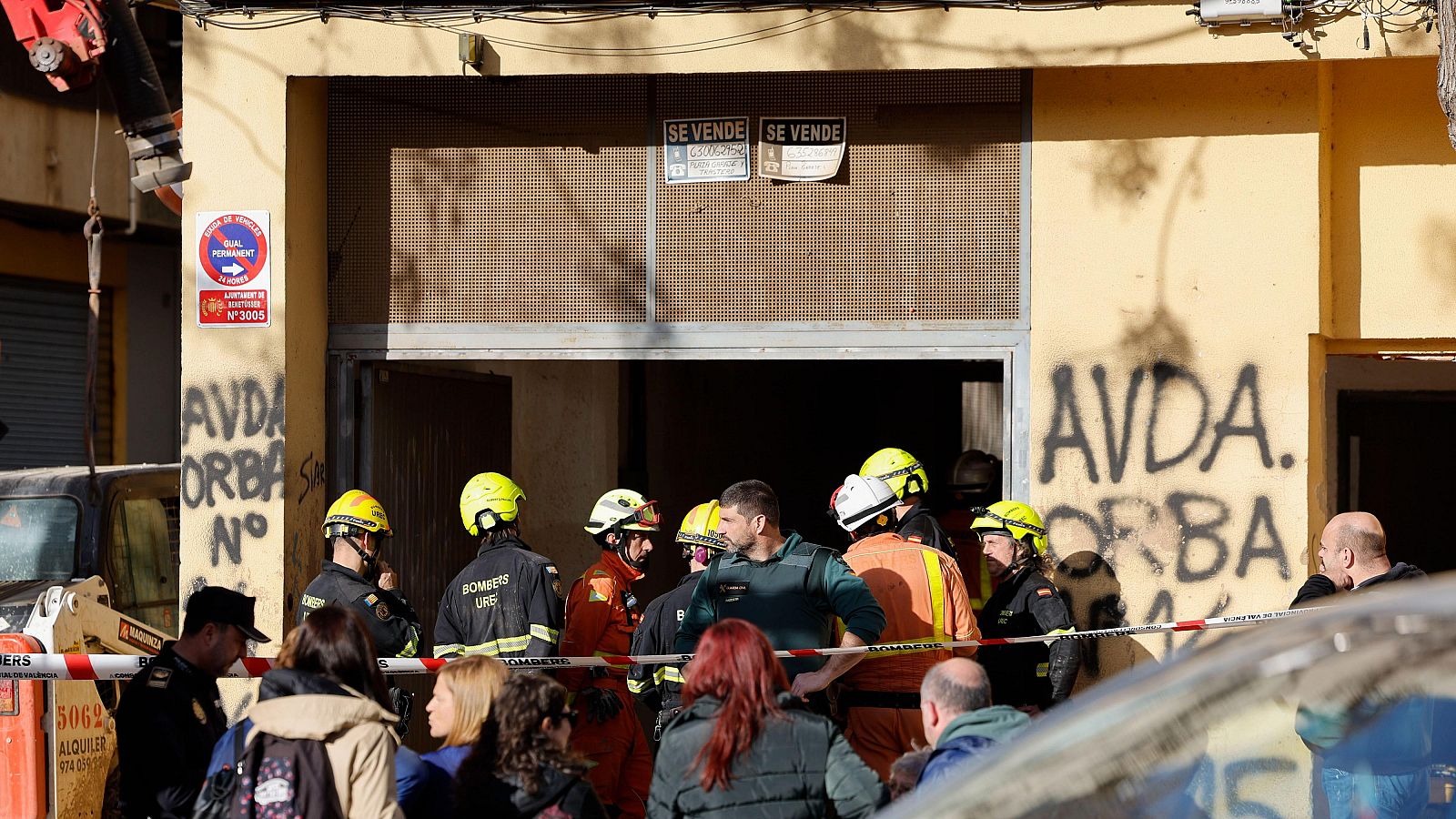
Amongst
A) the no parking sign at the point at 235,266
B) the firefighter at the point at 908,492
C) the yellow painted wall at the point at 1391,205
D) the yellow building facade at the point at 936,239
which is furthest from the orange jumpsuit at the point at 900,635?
the no parking sign at the point at 235,266

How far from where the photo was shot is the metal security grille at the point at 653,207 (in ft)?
27.3

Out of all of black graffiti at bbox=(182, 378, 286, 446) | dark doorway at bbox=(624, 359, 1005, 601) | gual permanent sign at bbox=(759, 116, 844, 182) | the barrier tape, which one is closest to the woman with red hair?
the barrier tape

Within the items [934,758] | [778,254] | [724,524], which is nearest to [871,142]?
[778,254]

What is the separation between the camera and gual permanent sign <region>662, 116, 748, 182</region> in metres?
8.49

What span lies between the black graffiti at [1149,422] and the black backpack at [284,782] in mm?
4827

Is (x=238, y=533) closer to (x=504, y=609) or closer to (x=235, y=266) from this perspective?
(x=235, y=266)

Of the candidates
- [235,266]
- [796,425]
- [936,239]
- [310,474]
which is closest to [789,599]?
[936,239]

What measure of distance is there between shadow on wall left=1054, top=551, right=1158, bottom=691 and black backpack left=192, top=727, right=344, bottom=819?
4809 millimetres

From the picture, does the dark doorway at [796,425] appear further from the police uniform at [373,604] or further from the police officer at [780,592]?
the police officer at [780,592]

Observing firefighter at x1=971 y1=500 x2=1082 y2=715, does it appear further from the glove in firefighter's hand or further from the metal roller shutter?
the metal roller shutter

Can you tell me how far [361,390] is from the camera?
891cm

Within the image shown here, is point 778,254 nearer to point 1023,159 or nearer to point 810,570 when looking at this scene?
point 1023,159

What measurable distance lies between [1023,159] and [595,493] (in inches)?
185

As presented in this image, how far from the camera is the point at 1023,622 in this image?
7152mm
